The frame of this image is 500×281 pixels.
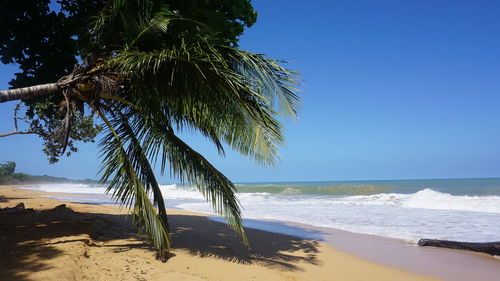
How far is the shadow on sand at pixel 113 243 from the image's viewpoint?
3.85 meters

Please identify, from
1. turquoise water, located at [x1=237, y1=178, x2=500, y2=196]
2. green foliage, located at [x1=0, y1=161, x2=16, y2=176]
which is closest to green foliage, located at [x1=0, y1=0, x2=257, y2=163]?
turquoise water, located at [x1=237, y1=178, x2=500, y2=196]

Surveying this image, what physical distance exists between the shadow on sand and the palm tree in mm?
936

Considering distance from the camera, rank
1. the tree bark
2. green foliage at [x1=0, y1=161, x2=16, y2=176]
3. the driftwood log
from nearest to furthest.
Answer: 1. the tree bark
2. the driftwood log
3. green foliage at [x1=0, y1=161, x2=16, y2=176]

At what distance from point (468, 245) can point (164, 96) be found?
644 cm

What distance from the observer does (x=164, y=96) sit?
182 inches

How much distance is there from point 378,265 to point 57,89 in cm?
585

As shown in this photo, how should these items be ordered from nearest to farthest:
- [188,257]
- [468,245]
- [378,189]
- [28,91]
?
[28,91], [188,257], [468,245], [378,189]

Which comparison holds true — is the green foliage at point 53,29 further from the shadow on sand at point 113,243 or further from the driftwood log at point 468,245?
the driftwood log at point 468,245

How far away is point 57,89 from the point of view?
4.60 m

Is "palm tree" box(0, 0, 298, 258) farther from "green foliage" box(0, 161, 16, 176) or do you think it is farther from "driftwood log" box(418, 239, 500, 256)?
"green foliage" box(0, 161, 16, 176)

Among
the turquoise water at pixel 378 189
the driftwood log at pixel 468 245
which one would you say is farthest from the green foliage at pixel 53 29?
the turquoise water at pixel 378 189

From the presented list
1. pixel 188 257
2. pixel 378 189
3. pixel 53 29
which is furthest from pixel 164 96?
pixel 378 189

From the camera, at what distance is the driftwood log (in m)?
5.96

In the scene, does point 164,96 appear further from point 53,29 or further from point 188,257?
point 53,29
